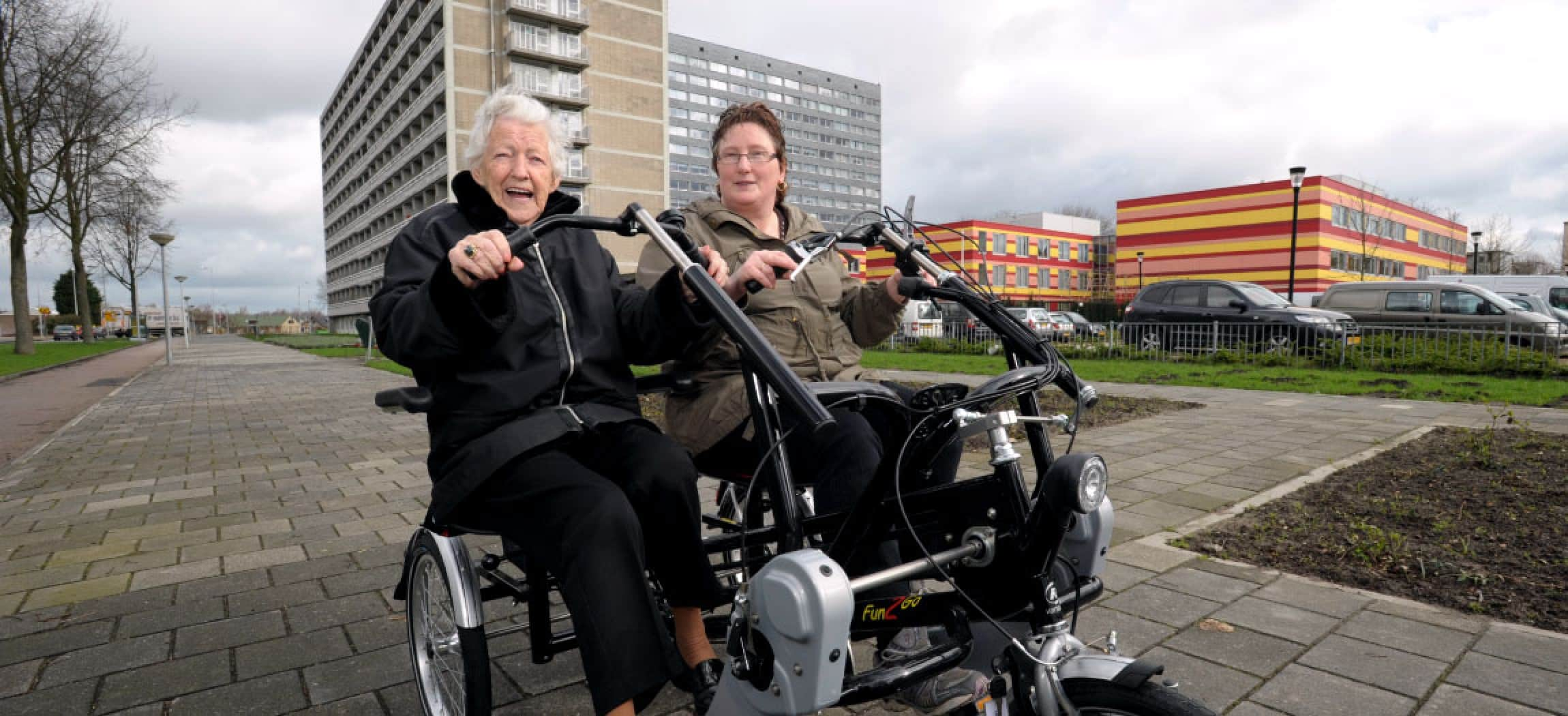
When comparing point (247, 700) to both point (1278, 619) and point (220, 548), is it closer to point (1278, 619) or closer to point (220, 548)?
point (220, 548)

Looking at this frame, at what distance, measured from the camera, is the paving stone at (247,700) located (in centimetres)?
225

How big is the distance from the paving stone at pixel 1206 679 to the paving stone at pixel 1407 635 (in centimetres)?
57

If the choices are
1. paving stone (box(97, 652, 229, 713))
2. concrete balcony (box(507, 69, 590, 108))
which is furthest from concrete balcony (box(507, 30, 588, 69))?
paving stone (box(97, 652, 229, 713))

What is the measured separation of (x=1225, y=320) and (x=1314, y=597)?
12.6 m

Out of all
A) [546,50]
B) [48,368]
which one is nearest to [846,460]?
[48,368]

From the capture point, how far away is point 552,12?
43.2 m

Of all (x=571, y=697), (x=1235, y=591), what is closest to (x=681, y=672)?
(x=571, y=697)

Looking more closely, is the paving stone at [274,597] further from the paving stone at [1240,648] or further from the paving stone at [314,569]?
the paving stone at [1240,648]

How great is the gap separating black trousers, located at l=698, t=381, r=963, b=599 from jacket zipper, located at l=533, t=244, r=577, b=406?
447 mm

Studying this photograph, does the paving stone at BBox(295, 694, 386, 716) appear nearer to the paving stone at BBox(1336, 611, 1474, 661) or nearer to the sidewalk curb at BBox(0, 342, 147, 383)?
the paving stone at BBox(1336, 611, 1474, 661)

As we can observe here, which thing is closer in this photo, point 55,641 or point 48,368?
point 55,641

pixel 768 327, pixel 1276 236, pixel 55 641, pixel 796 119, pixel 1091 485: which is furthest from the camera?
pixel 796 119

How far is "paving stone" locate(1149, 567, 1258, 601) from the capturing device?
116 inches

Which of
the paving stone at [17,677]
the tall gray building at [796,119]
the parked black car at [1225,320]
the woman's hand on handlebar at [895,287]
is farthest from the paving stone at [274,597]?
the tall gray building at [796,119]
